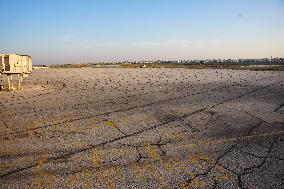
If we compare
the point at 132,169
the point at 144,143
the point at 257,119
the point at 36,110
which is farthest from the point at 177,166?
Result: the point at 36,110

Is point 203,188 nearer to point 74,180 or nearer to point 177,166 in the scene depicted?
point 177,166

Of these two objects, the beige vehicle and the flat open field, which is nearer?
the flat open field

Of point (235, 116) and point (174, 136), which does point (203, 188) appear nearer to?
point (174, 136)

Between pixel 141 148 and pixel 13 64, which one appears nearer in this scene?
pixel 141 148

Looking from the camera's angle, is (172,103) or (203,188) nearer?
(203,188)

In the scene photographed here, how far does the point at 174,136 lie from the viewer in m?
7.77

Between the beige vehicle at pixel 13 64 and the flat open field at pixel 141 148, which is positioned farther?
the beige vehicle at pixel 13 64

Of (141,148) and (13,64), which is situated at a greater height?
(13,64)

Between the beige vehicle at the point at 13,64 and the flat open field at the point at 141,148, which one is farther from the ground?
the beige vehicle at the point at 13,64

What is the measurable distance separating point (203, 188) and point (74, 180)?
2340 mm

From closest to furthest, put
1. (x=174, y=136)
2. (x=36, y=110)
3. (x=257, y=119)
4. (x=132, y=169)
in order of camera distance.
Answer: (x=132, y=169) < (x=174, y=136) < (x=257, y=119) < (x=36, y=110)

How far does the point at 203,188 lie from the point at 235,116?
6371mm

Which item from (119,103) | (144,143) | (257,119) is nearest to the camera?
(144,143)

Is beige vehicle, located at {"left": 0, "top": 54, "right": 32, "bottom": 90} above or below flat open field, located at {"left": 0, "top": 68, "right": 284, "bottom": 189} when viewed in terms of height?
above
